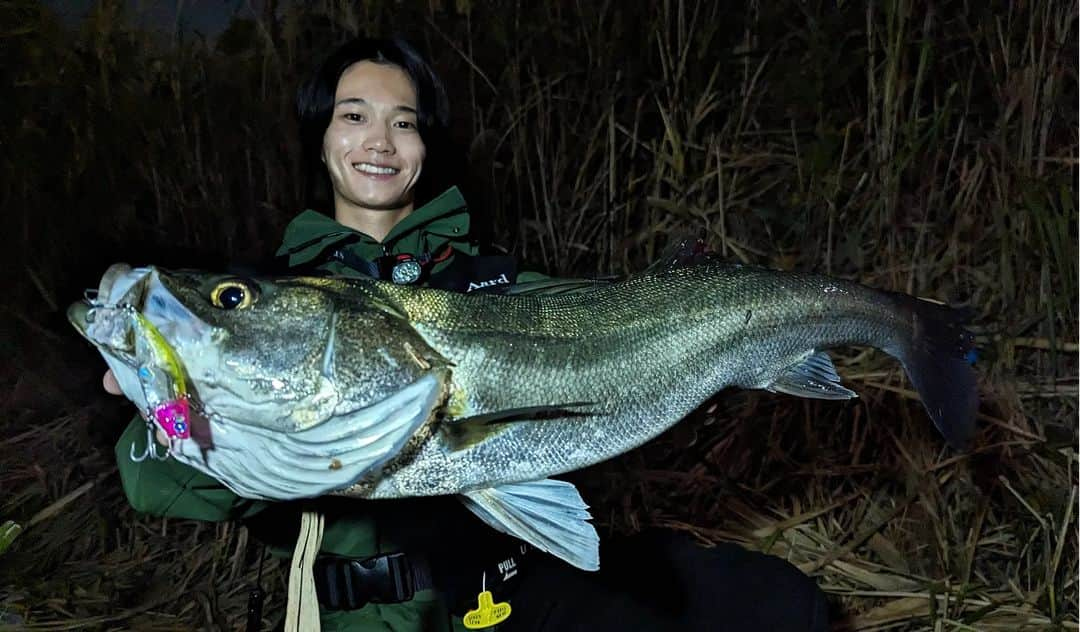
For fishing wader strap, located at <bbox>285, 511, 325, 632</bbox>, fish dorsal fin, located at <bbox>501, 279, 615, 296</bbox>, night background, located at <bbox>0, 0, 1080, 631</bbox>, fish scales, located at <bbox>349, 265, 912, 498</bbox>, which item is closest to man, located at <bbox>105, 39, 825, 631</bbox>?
fishing wader strap, located at <bbox>285, 511, 325, 632</bbox>

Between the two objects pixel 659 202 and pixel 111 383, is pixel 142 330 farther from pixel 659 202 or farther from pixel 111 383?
pixel 659 202

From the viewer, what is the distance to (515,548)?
83.3 inches

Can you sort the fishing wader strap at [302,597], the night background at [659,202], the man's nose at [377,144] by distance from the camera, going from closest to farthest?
the fishing wader strap at [302,597]
the man's nose at [377,144]
the night background at [659,202]

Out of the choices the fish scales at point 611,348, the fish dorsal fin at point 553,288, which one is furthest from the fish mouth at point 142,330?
the fish dorsal fin at point 553,288

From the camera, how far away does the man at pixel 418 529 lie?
1.90 m

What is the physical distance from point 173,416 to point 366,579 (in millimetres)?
854

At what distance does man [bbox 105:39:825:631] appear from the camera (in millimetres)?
1903

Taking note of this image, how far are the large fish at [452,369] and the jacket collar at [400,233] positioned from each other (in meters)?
0.68

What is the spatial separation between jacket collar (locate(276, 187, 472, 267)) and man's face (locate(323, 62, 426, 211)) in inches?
4.4

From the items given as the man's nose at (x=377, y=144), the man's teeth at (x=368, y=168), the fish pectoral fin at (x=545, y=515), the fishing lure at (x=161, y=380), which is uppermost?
the man's nose at (x=377, y=144)

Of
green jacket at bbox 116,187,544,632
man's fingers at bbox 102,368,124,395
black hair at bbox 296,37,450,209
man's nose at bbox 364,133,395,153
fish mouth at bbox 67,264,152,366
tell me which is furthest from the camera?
black hair at bbox 296,37,450,209

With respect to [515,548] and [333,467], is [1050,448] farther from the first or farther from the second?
[333,467]

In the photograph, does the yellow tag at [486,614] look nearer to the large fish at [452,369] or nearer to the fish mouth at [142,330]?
the large fish at [452,369]

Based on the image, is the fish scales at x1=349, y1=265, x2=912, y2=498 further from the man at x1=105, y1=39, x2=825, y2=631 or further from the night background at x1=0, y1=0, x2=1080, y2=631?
the night background at x1=0, y1=0, x2=1080, y2=631
